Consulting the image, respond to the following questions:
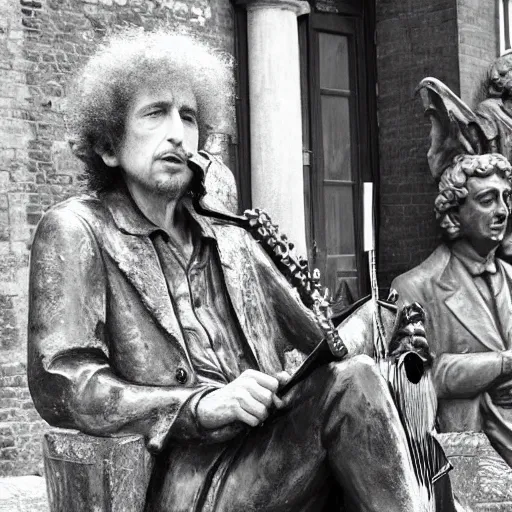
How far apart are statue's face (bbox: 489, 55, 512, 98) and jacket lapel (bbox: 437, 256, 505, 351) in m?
1.34

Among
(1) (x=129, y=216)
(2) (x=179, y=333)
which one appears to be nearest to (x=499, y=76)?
(1) (x=129, y=216)

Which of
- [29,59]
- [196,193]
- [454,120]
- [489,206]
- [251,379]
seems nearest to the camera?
[251,379]

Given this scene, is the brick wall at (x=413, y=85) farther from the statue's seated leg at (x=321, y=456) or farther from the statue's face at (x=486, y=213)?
the statue's seated leg at (x=321, y=456)

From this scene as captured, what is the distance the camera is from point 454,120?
7797 mm

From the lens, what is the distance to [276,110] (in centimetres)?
881

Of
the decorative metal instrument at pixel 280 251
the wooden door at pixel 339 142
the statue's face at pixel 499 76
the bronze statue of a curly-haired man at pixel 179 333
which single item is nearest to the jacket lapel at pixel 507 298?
Result: the statue's face at pixel 499 76

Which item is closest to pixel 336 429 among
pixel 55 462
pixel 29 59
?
pixel 55 462

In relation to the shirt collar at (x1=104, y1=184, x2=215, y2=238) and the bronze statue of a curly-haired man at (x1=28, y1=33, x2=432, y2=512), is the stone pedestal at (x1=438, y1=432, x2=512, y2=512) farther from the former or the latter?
the shirt collar at (x1=104, y1=184, x2=215, y2=238)

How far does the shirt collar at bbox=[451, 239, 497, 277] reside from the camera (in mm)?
7258

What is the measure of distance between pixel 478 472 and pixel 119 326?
3.80 meters

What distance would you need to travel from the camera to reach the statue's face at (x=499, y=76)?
810 centimetres

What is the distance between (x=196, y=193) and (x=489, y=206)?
3.95 metres

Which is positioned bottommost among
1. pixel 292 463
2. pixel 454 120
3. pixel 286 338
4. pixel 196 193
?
pixel 292 463

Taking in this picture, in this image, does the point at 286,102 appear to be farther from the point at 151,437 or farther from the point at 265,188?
the point at 151,437
